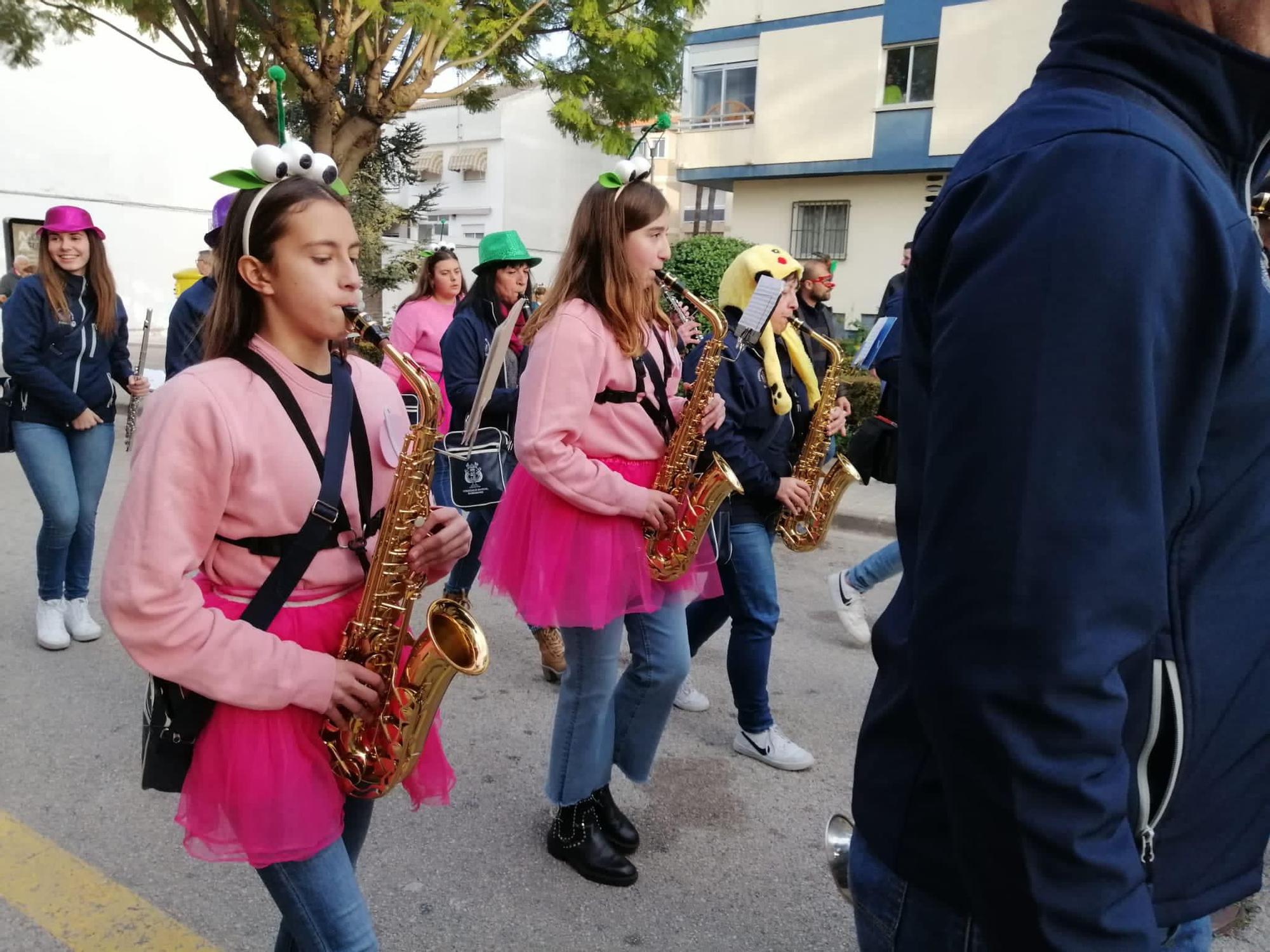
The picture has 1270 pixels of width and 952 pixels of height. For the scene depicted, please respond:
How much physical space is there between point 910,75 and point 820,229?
3.24 meters

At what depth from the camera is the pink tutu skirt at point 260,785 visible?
1.77m

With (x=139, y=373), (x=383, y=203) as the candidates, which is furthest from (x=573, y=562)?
(x=383, y=203)

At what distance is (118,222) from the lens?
25.0 m

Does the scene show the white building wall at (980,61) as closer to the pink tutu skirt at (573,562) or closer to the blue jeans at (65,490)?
the blue jeans at (65,490)

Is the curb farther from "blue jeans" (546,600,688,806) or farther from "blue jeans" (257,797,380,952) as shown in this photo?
"blue jeans" (257,797,380,952)

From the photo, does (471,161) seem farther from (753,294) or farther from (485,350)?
(753,294)

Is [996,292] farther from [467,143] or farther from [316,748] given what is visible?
[467,143]

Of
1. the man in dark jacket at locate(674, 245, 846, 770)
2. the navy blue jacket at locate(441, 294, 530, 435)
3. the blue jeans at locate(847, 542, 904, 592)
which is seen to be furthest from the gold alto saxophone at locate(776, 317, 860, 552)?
the navy blue jacket at locate(441, 294, 530, 435)

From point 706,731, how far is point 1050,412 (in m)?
3.38

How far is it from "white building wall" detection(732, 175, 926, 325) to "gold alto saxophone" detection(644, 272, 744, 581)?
15805 mm

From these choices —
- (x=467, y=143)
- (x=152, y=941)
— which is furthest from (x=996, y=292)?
(x=467, y=143)

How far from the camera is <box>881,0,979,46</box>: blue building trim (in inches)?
687

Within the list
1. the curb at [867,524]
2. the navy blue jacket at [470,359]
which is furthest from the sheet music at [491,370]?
the curb at [867,524]

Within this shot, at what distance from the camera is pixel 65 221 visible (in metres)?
4.50
